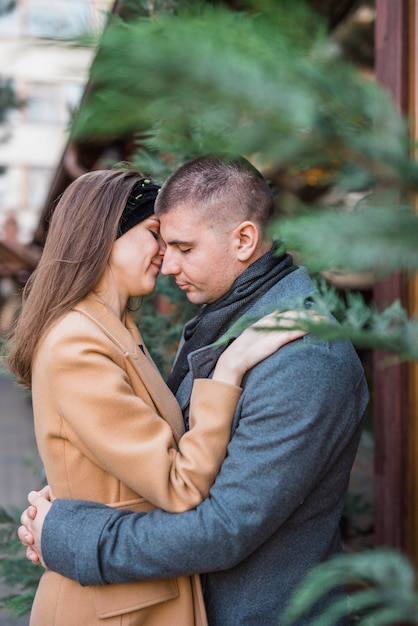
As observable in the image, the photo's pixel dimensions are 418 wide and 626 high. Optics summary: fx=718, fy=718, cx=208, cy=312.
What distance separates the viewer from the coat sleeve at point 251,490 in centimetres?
162

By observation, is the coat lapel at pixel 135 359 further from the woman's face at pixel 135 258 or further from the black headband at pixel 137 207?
the black headband at pixel 137 207

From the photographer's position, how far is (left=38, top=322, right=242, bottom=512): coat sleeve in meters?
1.70

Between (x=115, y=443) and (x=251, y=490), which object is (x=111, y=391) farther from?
(x=251, y=490)

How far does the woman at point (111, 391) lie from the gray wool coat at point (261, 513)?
63 millimetres

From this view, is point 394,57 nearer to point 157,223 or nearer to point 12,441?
point 157,223

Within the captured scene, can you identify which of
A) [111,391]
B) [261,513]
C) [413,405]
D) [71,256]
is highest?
[71,256]

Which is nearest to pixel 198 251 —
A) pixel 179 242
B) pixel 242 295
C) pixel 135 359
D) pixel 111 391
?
pixel 179 242

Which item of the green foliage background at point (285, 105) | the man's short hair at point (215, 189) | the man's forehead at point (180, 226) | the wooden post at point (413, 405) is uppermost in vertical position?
the green foliage background at point (285, 105)

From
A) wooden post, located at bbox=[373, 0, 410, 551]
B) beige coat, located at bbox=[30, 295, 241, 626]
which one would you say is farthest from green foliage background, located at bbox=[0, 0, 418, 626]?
wooden post, located at bbox=[373, 0, 410, 551]

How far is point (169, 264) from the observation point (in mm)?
2041

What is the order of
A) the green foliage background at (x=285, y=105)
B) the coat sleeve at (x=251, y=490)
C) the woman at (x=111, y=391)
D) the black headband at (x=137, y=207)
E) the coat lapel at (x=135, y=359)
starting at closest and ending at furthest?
the green foliage background at (x=285, y=105)
the coat sleeve at (x=251, y=490)
the woman at (x=111, y=391)
the coat lapel at (x=135, y=359)
the black headband at (x=137, y=207)

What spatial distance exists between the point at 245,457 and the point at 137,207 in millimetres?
842

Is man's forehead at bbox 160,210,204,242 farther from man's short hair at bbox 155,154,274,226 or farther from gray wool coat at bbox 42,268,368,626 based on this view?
gray wool coat at bbox 42,268,368,626

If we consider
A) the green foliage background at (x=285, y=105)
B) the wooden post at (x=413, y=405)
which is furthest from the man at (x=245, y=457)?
the wooden post at (x=413, y=405)
